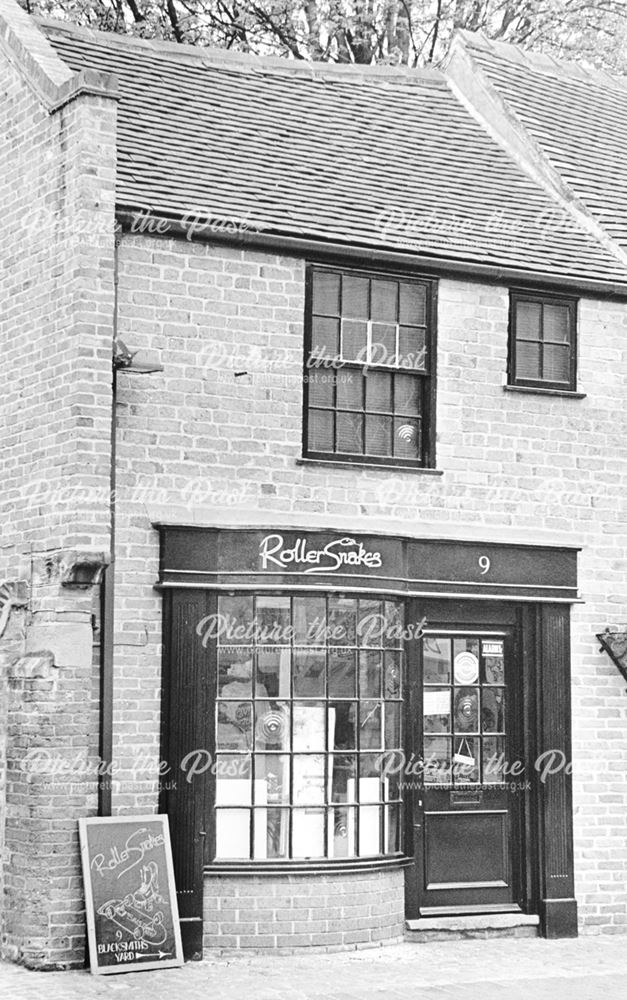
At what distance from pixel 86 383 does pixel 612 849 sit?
5888mm

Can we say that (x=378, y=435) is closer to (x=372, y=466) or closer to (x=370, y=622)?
(x=372, y=466)

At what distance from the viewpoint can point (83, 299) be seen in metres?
10.5

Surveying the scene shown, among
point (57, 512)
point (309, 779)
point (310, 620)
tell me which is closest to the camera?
point (57, 512)

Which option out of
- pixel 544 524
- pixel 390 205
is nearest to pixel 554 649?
pixel 544 524

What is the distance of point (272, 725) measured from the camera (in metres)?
11.1

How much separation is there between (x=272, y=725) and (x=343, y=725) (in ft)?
1.93

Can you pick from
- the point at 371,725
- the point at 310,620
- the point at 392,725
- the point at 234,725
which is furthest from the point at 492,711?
the point at 234,725

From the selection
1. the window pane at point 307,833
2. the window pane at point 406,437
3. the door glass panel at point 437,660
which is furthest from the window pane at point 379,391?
the window pane at point 307,833

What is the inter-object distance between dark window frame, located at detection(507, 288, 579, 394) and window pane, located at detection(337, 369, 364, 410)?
141cm

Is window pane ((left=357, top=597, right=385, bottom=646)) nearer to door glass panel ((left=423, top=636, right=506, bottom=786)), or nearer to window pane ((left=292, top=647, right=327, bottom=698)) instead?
window pane ((left=292, top=647, right=327, bottom=698))

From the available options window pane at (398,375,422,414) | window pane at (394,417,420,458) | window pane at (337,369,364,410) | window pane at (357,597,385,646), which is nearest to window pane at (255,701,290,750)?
window pane at (357,597,385,646)

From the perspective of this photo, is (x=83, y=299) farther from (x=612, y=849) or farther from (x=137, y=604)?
(x=612, y=849)

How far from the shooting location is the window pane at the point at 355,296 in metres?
11.9

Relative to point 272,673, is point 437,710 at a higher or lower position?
lower
